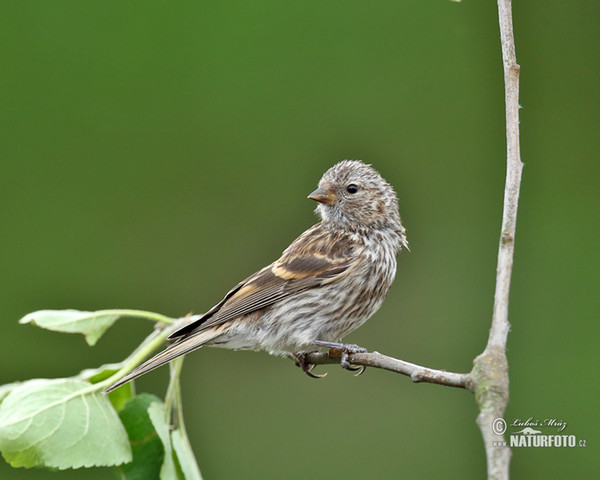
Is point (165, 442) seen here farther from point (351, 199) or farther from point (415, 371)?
point (351, 199)

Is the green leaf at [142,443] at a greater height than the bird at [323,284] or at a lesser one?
lesser

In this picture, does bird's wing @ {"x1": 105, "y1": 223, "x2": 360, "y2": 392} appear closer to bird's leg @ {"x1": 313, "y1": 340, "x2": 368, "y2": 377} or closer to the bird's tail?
the bird's tail

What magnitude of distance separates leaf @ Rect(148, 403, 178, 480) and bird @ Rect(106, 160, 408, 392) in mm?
474

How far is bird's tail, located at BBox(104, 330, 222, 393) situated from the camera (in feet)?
8.63

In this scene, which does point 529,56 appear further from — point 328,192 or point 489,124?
point 328,192

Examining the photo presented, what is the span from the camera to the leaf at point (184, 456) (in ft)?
8.47

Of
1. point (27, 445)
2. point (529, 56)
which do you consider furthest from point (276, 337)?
point (529, 56)

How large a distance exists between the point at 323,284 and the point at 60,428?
1258 mm

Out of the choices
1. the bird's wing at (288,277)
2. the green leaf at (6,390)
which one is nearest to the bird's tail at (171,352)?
the bird's wing at (288,277)

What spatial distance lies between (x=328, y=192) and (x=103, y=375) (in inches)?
52.0

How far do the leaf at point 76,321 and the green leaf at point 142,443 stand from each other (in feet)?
0.93

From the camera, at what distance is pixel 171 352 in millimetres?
2893

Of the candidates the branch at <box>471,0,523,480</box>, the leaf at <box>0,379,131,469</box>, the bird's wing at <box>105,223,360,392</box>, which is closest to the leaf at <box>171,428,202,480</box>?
the leaf at <box>0,379,131,469</box>

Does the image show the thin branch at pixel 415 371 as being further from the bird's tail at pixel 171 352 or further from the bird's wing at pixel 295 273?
the bird's wing at pixel 295 273
